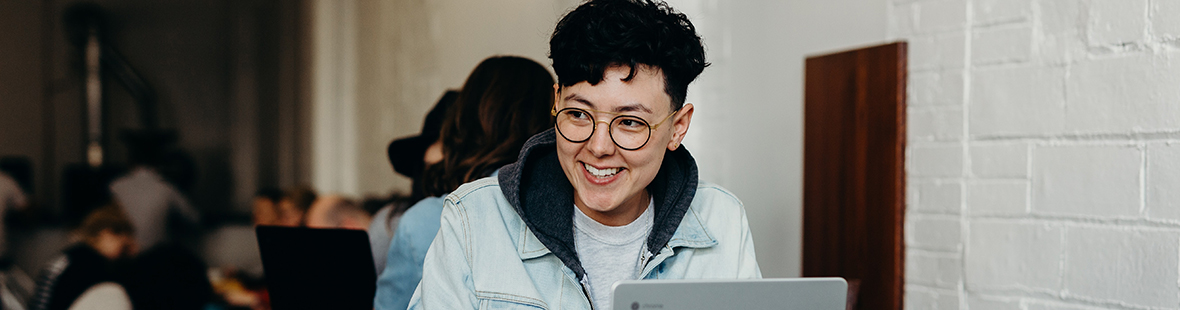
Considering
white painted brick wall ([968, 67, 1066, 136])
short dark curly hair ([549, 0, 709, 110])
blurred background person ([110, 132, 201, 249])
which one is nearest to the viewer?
short dark curly hair ([549, 0, 709, 110])

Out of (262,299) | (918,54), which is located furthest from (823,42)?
(262,299)

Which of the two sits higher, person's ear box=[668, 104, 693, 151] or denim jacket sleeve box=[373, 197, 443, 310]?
person's ear box=[668, 104, 693, 151]

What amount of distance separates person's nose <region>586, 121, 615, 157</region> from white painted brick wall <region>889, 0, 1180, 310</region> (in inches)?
42.8

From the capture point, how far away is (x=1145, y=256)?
5.02 feet

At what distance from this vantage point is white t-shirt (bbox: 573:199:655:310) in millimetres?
1233

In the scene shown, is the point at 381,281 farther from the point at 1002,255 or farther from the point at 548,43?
the point at 1002,255

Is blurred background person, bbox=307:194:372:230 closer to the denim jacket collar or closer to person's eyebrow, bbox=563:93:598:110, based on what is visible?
the denim jacket collar

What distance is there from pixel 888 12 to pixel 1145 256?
87 cm

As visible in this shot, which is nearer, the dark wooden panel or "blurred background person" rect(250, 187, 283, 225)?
the dark wooden panel

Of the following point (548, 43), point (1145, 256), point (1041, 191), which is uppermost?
point (548, 43)

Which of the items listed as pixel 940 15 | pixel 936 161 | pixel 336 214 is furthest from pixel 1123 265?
pixel 336 214

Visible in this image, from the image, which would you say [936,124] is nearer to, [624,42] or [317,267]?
[624,42]

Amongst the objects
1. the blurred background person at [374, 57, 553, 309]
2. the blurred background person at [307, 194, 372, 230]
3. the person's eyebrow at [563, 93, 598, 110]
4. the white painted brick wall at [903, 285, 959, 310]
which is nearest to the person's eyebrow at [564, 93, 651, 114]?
the person's eyebrow at [563, 93, 598, 110]

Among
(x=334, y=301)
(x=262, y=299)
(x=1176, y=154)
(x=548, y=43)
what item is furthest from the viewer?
(x=262, y=299)
